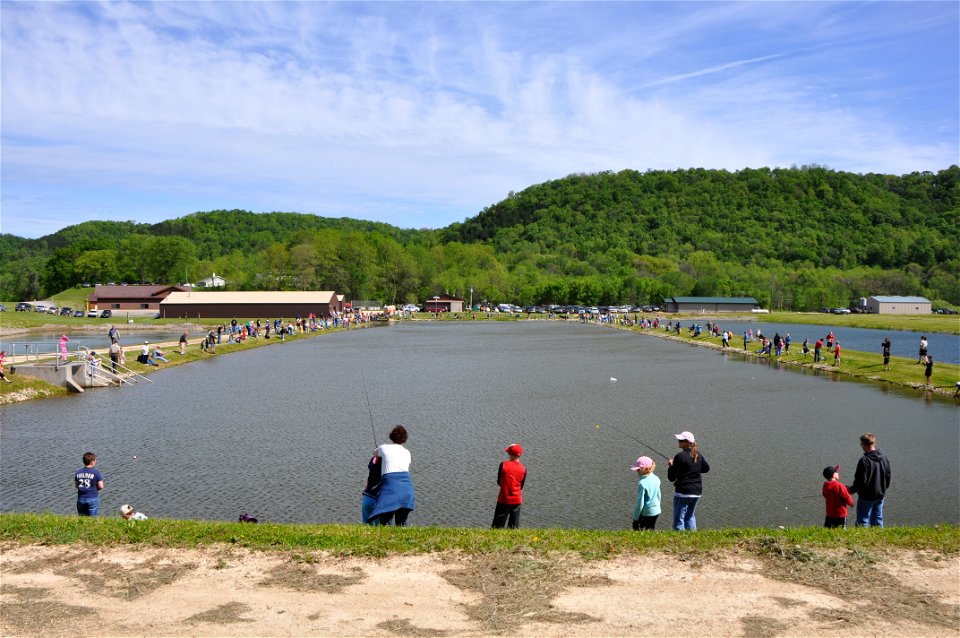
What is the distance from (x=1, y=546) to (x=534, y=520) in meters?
8.74

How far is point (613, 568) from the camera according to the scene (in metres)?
9.41

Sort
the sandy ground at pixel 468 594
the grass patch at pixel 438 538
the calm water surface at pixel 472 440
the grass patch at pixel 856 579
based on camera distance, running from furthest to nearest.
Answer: the calm water surface at pixel 472 440
the grass patch at pixel 438 538
the grass patch at pixel 856 579
the sandy ground at pixel 468 594

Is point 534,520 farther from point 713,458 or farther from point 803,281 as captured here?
point 803,281

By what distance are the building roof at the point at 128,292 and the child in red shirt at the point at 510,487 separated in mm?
110204

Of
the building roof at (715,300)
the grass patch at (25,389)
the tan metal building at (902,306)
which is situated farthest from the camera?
the building roof at (715,300)

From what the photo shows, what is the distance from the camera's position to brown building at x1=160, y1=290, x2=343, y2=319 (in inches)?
3920

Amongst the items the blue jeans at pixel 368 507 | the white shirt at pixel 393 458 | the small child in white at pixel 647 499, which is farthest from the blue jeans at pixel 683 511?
the blue jeans at pixel 368 507

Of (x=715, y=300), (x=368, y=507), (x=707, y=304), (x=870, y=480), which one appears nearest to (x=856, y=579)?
(x=870, y=480)

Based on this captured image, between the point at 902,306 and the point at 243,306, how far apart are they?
119m

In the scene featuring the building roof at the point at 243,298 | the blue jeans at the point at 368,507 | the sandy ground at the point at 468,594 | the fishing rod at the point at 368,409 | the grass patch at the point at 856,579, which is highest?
the building roof at the point at 243,298

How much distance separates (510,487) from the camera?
35.5 ft

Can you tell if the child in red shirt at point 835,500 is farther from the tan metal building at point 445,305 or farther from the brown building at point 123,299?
the tan metal building at point 445,305

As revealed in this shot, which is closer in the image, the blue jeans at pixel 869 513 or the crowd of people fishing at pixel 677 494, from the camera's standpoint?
the crowd of people fishing at pixel 677 494

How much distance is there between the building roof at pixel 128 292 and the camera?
354ft
